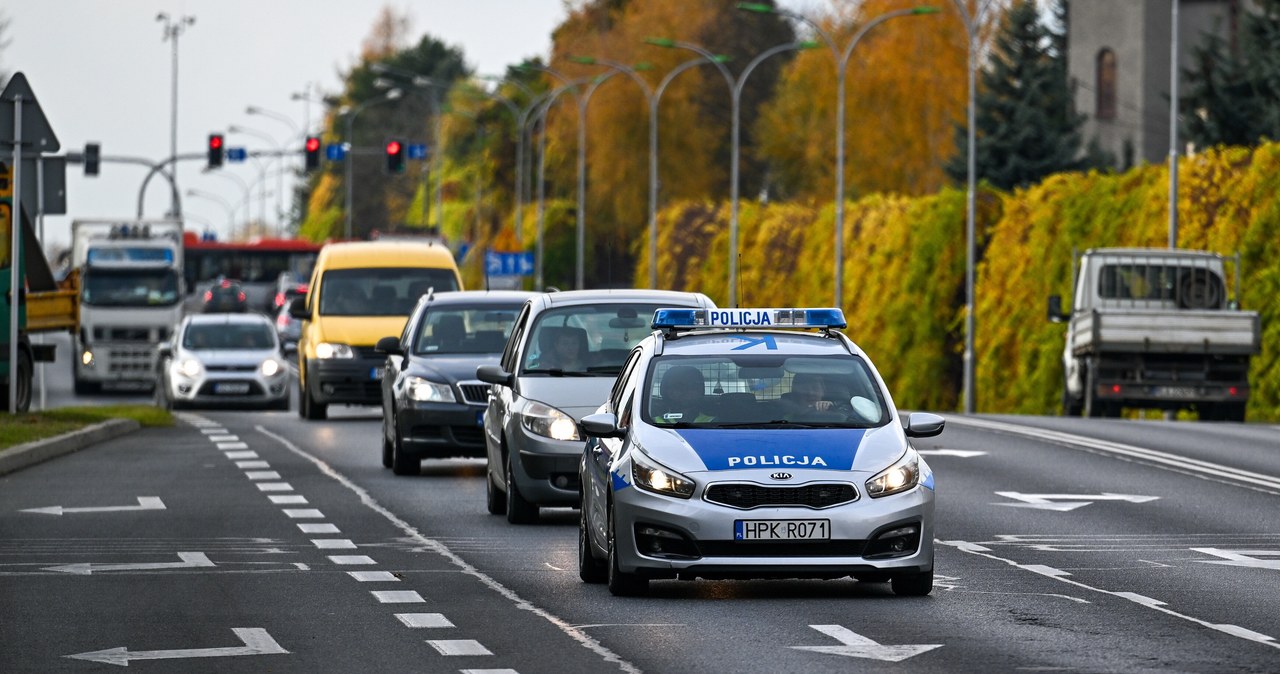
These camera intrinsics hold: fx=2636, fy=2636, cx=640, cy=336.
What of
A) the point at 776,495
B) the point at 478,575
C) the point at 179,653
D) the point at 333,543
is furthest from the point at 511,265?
the point at 179,653

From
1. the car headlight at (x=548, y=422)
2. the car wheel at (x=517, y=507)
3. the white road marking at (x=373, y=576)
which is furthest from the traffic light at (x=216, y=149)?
the white road marking at (x=373, y=576)

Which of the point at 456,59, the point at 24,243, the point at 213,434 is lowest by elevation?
the point at 213,434

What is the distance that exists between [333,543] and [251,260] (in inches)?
3810

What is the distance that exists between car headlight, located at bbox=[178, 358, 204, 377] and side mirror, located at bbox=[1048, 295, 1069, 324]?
497 inches

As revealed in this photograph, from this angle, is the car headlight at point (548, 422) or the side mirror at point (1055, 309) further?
the side mirror at point (1055, 309)

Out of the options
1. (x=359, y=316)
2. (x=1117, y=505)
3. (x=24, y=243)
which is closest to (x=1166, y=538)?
(x=1117, y=505)

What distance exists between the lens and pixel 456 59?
569 ft

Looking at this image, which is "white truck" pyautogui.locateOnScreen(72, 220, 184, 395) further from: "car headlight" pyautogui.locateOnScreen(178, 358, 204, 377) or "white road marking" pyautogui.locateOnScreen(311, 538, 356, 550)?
"white road marking" pyautogui.locateOnScreen(311, 538, 356, 550)

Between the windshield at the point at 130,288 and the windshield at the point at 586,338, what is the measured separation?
112 feet

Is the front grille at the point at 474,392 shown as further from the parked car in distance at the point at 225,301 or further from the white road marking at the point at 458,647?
the parked car in distance at the point at 225,301

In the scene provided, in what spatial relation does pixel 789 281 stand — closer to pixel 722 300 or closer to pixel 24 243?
pixel 722 300

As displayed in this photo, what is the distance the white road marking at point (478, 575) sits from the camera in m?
10.8

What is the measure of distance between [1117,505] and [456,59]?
513 ft

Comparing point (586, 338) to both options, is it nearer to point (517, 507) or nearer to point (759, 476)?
point (517, 507)
